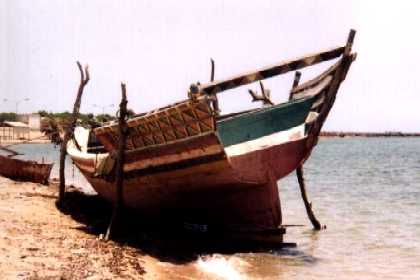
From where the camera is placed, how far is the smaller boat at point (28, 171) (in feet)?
61.7

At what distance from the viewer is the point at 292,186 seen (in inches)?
1098

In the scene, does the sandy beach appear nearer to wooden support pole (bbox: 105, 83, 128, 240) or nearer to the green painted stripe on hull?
wooden support pole (bbox: 105, 83, 128, 240)

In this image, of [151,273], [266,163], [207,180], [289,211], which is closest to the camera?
[151,273]

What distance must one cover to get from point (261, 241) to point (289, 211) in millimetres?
7685

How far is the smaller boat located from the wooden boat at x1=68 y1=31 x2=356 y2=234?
7624mm

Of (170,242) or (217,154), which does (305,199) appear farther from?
(217,154)

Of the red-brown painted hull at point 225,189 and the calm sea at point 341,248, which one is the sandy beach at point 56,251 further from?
the red-brown painted hull at point 225,189

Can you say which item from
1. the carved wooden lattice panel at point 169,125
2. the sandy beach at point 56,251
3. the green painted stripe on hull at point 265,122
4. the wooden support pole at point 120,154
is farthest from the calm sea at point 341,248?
the green painted stripe on hull at point 265,122

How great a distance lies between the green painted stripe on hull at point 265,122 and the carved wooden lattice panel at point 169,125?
266cm

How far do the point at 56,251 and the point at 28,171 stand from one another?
11.9 metres

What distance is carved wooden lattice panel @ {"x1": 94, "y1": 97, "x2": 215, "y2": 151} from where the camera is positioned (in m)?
Answer: 8.77

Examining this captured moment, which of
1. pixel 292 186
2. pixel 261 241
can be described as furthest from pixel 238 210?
pixel 292 186

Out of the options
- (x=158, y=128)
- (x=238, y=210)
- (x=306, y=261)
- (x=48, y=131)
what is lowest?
(x=306, y=261)

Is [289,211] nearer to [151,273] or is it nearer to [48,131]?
[151,273]
